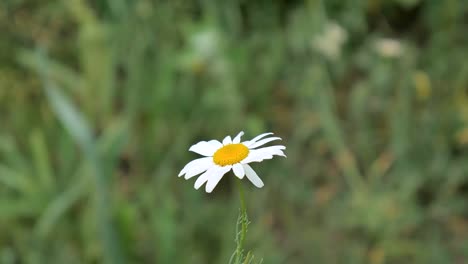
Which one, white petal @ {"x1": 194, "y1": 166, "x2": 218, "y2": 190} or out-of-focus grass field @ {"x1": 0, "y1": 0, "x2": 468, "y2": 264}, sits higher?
out-of-focus grass field @ {"x1": 0, "y1": 0, "x2": 468, "y2": 264}

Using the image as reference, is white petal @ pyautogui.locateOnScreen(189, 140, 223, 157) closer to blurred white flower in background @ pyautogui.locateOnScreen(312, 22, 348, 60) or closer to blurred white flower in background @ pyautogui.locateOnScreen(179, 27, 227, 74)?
blurred white flower in background @ pyautogui.locateOnScreen(179, 27, 227, 74)

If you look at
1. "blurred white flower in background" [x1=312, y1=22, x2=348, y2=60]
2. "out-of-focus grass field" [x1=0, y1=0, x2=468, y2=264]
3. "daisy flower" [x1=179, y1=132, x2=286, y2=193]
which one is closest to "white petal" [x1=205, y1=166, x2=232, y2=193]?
"daisy flower" [x1=179, y1=132, x2=286, y2=193]

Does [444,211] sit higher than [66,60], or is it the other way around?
[66,60]

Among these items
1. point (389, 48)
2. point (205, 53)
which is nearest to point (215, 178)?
point (205, 53)

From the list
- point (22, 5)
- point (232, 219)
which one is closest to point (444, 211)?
point (232, 219)

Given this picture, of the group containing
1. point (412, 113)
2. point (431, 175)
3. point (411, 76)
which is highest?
point (411, 76)

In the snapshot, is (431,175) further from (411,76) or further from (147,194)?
(147,194)

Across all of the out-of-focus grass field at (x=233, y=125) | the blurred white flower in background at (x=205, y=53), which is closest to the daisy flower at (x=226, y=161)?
the out-of-focus grass field at (x=233, y=125)

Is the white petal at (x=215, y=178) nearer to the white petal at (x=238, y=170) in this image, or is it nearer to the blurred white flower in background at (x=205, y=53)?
the white petal at (x=238, y=170)
